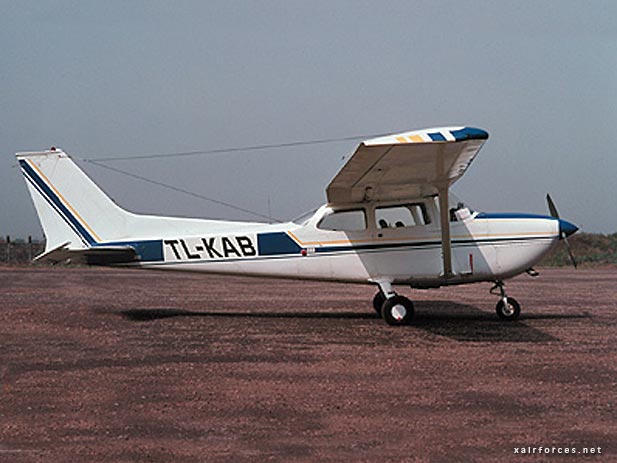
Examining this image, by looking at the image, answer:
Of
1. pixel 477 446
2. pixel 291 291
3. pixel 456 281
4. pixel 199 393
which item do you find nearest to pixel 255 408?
pixel 199 393

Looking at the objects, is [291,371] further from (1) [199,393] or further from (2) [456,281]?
(2) [456,281]

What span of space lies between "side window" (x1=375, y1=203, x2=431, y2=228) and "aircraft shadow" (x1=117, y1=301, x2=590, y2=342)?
66.3 inches

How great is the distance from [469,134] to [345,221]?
3.26 metres

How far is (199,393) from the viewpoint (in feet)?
19.0

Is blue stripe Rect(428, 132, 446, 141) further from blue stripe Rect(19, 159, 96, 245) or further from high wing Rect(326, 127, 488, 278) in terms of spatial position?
blue stripe Rect(19, 159, 96, 245)

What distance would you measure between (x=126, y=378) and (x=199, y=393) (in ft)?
3.30

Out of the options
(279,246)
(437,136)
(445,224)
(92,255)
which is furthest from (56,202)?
(437,136)

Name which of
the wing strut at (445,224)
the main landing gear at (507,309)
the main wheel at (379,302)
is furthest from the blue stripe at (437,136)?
the main wheel at (379,302)

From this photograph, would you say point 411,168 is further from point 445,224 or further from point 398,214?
point 398,214

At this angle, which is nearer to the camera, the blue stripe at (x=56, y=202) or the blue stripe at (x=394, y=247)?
the blue stripe at (x=394, y=247)

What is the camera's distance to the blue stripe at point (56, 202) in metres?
10.7

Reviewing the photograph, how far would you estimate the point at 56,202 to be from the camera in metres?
10.7

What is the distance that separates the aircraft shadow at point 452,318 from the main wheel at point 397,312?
19cm

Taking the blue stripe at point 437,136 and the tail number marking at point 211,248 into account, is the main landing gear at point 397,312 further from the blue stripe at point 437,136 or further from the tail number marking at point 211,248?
the blue stripe at point 437,136
